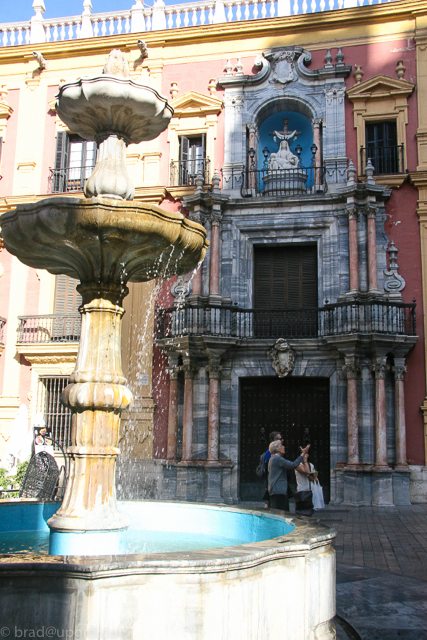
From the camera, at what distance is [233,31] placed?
1700 centimetres

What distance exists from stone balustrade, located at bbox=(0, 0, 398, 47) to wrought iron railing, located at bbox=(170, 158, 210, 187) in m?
4.08

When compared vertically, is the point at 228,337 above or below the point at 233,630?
above

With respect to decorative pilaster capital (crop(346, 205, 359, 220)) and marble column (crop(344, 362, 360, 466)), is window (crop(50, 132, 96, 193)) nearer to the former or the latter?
decorative pilaster capital (crop(346, 205, 359, 220))

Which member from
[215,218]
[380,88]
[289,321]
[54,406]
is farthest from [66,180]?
[380,88]

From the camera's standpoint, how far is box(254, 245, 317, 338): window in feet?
50.6

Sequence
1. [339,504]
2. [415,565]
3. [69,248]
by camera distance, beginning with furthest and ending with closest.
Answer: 1. [339,504]
2. [415,565]
3. [69,248]

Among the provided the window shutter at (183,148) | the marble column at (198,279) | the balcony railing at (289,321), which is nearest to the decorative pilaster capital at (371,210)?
the balcony railing at (289,321)

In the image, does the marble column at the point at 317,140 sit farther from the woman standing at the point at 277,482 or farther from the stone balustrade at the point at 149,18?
the woman standing at the point at 277,482

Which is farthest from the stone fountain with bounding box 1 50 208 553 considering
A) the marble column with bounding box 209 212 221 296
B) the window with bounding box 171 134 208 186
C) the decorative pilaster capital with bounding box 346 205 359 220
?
the window with bounding box 171 134 208 186

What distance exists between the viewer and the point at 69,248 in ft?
17.7

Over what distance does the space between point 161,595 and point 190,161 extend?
14.9 meters

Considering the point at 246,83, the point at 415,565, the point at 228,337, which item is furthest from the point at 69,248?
the point at 246,83

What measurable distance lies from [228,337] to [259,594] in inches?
432

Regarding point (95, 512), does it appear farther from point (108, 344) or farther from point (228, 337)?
point (228, 337)
